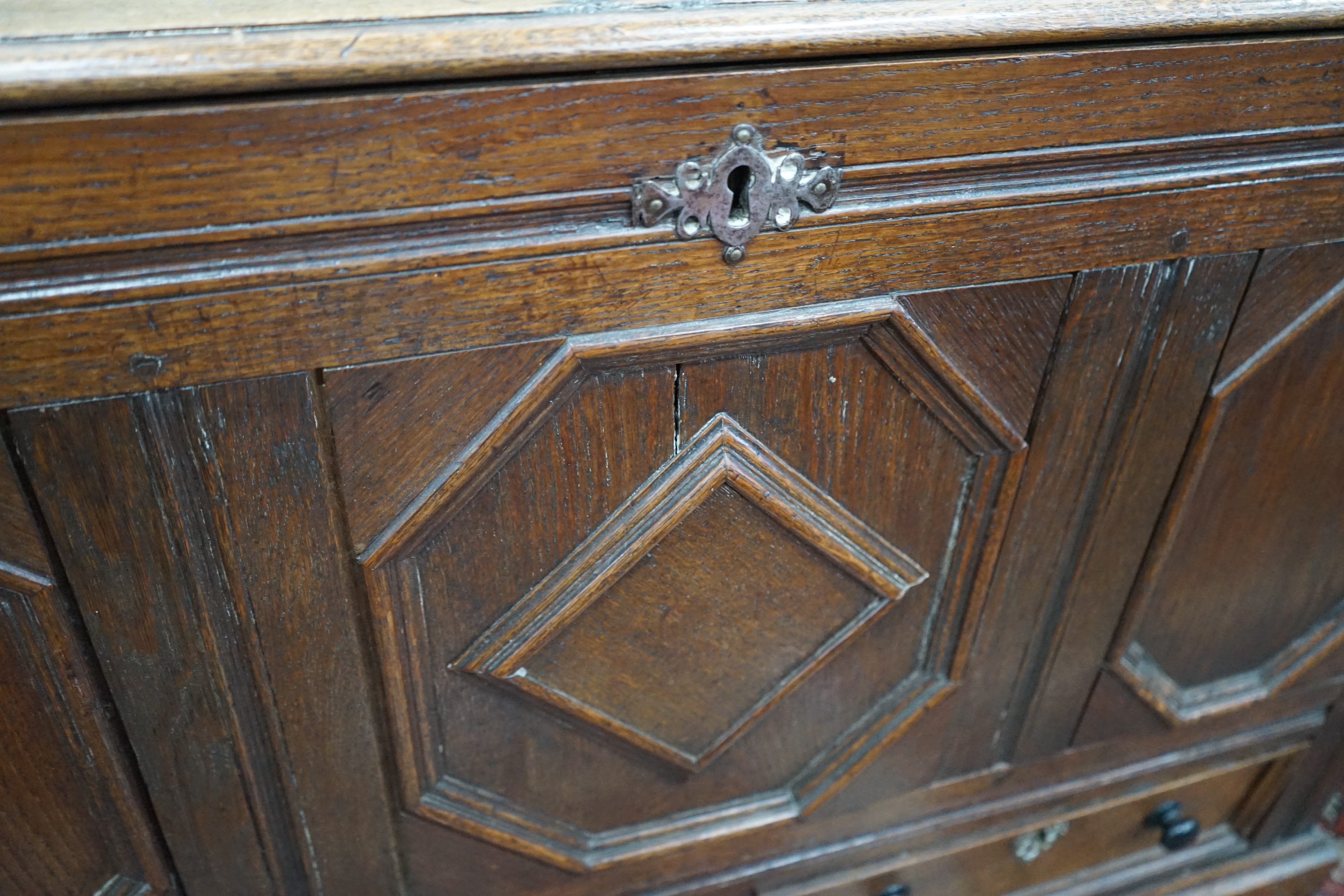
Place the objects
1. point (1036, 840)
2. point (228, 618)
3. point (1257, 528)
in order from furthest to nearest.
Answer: point (1036, 840) < point (1257, 528) < point (228, 618)

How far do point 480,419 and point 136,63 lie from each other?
0.77ft

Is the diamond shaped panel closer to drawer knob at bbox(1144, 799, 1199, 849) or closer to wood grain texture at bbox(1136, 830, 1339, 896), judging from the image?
drawer knob at bbox(1144, 799, 1199, 849)

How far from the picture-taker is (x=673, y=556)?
2.17ft

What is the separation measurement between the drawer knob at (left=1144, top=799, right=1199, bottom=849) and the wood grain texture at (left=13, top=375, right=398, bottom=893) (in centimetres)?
79

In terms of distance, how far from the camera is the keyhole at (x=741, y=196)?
53 centimetres

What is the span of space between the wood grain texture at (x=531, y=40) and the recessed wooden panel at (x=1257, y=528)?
0.79ft

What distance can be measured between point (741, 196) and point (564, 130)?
11 centimetres

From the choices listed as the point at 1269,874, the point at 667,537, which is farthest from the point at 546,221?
the point at 1269,874

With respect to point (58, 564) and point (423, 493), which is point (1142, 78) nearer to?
point (423, 493)

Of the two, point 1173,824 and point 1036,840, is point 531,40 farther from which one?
point 1173,824

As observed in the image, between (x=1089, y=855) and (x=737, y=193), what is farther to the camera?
(x=1089, y=855)

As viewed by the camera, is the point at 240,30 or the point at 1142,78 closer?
the point at 240,30

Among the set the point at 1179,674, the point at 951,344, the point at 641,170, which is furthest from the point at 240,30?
the point at 1179,674

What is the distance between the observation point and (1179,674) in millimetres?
930
